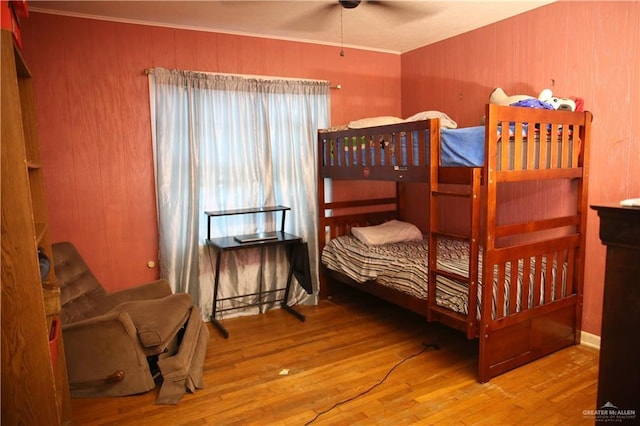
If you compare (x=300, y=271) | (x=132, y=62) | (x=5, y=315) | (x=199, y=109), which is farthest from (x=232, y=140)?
(x=5, y=315)

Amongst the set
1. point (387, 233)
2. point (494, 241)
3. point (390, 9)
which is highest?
point (390, 9)

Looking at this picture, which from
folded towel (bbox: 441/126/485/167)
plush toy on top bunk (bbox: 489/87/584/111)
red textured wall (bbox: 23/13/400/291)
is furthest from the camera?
red textured wall (bbox: 23/13/400/291)

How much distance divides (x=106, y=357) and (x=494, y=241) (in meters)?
2.45

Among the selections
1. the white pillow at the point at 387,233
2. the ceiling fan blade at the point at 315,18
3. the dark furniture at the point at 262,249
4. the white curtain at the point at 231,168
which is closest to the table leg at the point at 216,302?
the dark furniture at the point at 262,249

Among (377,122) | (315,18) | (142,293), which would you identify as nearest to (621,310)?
(377,122)

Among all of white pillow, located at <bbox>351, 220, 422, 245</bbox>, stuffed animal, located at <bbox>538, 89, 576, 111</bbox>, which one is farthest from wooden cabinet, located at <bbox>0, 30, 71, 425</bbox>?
stuffed animal, located at <bbox>538, 89, 576, 111</bbox>

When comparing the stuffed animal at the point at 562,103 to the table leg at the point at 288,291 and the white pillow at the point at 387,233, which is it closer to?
the white pillow at the point at 387,233

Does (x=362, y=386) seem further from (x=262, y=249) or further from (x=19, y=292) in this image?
(x=19, y=292)

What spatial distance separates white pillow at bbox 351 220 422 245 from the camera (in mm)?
3928

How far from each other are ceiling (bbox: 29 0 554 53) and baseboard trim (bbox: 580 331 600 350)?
95.4 inches

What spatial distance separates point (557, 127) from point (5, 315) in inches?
123

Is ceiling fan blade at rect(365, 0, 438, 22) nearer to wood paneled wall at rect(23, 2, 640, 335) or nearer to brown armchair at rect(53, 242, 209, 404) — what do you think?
wood paneled wall at rect(23, 2, 640, 335)

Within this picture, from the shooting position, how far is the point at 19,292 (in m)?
1.75

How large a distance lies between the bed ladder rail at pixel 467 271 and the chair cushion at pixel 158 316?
1.68m
